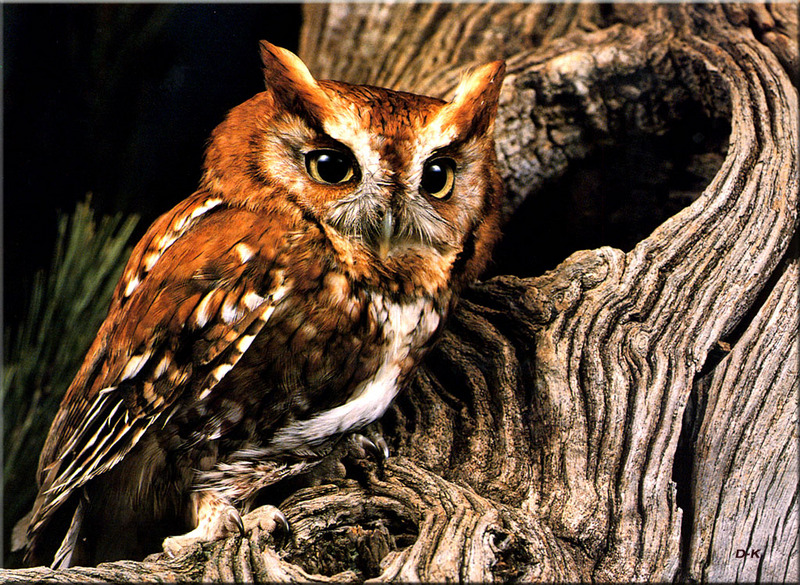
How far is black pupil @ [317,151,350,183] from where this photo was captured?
3.28 feet

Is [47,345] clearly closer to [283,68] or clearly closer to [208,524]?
[208,524]

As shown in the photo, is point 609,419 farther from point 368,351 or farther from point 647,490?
point 368,351

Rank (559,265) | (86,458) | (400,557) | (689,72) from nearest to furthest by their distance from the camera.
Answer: (400,557), (86,458), (559,265), (689,72)

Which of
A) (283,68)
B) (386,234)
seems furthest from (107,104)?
(386,234)

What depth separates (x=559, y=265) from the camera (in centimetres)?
128

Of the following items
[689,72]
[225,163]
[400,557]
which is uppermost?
[689,72]

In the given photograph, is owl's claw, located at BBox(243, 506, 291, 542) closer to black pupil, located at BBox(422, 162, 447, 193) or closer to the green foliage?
the green foliage

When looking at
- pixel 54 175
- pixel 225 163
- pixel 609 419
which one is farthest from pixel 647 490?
pixel 54 175

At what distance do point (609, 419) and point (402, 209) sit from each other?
1.76ft

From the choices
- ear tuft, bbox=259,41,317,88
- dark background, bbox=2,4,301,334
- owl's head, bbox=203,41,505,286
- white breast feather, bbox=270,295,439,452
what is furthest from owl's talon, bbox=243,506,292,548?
ear tuft, bbox=259,41,317,88

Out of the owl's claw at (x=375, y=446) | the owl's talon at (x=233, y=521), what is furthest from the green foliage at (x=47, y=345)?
the owl's claw at (x=375, y=446)

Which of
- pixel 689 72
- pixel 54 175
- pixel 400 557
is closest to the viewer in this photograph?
pixel 400 557

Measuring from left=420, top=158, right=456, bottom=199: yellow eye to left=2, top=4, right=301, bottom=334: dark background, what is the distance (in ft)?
1.15

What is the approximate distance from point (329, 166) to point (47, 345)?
73cm
